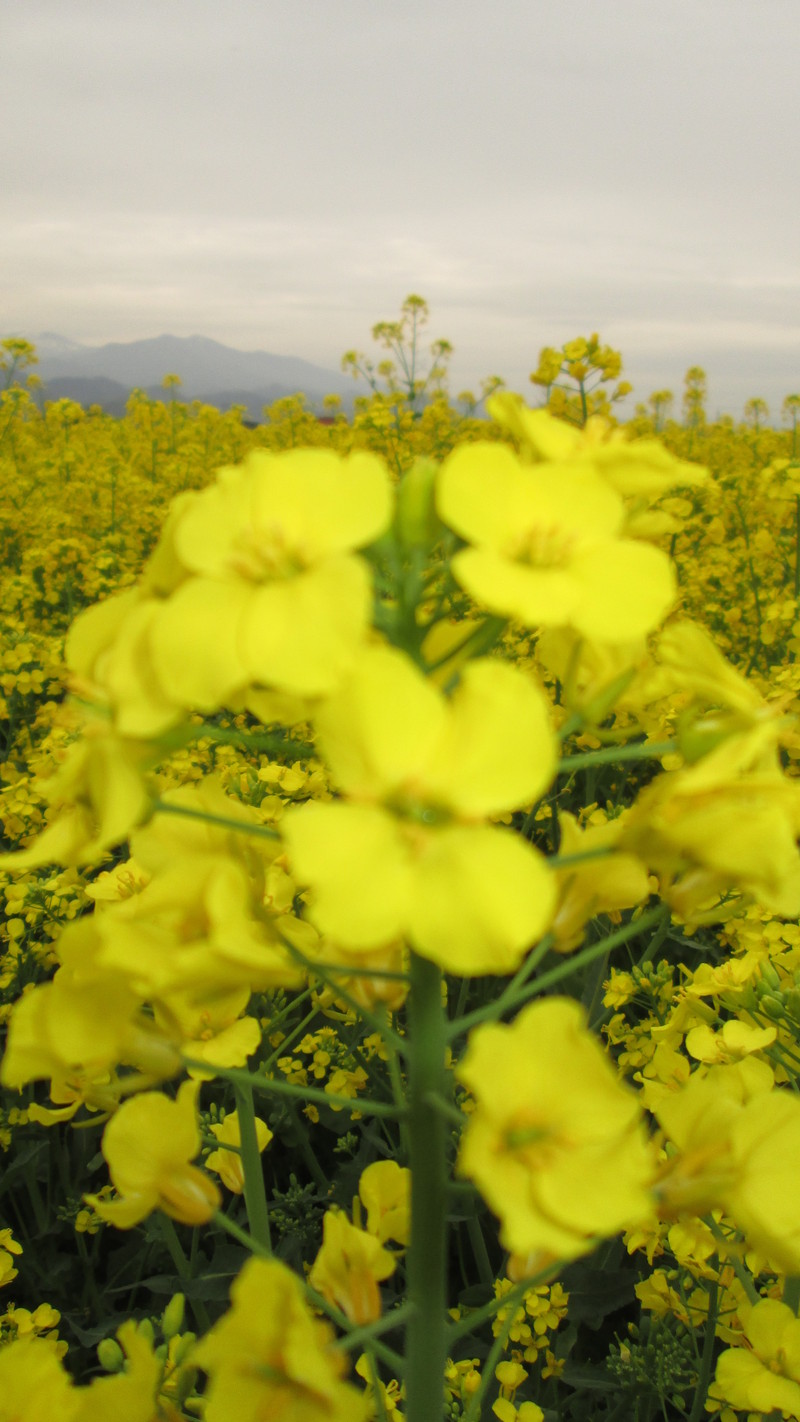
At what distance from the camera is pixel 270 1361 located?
818mm

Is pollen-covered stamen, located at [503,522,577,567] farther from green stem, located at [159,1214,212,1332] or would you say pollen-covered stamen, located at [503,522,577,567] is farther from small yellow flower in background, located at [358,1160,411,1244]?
green stem, located at [159,1214,212,1332]

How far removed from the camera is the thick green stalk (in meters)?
0.94

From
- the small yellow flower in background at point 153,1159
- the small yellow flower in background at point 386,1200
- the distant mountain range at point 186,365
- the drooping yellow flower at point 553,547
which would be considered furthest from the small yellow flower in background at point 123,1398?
the distant mountain range at point 186,365

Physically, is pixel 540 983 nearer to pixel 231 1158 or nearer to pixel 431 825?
pixel 431 825

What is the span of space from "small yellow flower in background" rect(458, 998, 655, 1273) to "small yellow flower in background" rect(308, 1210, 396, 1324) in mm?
465

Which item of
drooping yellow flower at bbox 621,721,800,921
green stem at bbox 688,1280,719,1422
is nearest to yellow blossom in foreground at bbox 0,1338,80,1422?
drooping yellow flower at bbox 621,721,800,921

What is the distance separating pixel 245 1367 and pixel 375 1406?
589mm

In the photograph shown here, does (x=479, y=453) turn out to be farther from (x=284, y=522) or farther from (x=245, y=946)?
(x=245, y=946)

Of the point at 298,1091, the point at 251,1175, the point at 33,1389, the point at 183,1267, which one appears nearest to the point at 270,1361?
the point at 298,1091

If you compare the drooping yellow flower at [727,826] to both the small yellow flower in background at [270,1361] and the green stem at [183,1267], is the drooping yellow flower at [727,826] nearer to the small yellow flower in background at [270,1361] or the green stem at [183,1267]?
the small yellow flower in background at [270,1361]

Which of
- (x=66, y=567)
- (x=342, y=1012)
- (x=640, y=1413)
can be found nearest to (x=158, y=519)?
(x=66, y=567)

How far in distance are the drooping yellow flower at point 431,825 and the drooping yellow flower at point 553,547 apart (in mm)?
98

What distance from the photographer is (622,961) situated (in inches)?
140

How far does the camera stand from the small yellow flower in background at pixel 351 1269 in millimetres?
1102
